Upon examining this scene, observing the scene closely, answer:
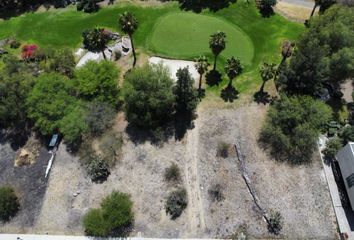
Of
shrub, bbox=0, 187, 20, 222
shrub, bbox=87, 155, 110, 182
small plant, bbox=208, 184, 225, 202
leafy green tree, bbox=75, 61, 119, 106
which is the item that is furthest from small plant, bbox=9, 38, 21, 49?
small plant, bbox=208, 184, 225, 202

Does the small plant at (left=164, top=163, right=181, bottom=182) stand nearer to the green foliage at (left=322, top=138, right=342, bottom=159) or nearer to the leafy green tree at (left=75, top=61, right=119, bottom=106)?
the leafy green tree at (left=75, top=61, right=119, bottom=106)

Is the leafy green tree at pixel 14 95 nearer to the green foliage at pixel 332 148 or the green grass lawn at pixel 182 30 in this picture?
the green grass lawn at pixel 182 30

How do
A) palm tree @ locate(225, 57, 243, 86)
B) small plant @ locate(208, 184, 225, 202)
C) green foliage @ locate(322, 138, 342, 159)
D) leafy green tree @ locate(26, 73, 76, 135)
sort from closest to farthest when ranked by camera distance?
1. small plant @ locate(208, 184, 225, 202)
2. green foliage @ locate(322, 138, 342, 159)
3. leafy green tree @ locate(26, 73, 76, 135)
4. palm tree @ locate(225, 57, 243, 86)

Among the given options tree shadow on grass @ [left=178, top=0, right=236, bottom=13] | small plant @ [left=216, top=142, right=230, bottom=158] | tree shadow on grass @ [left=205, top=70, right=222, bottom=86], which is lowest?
small plant @ [left=216, top=142, right=230, bottom=158]

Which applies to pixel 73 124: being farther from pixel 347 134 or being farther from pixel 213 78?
pixel 347 134

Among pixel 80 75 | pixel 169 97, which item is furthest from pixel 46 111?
pixel 169 97

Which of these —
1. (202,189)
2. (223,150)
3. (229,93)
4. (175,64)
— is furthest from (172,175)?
(175,64)
